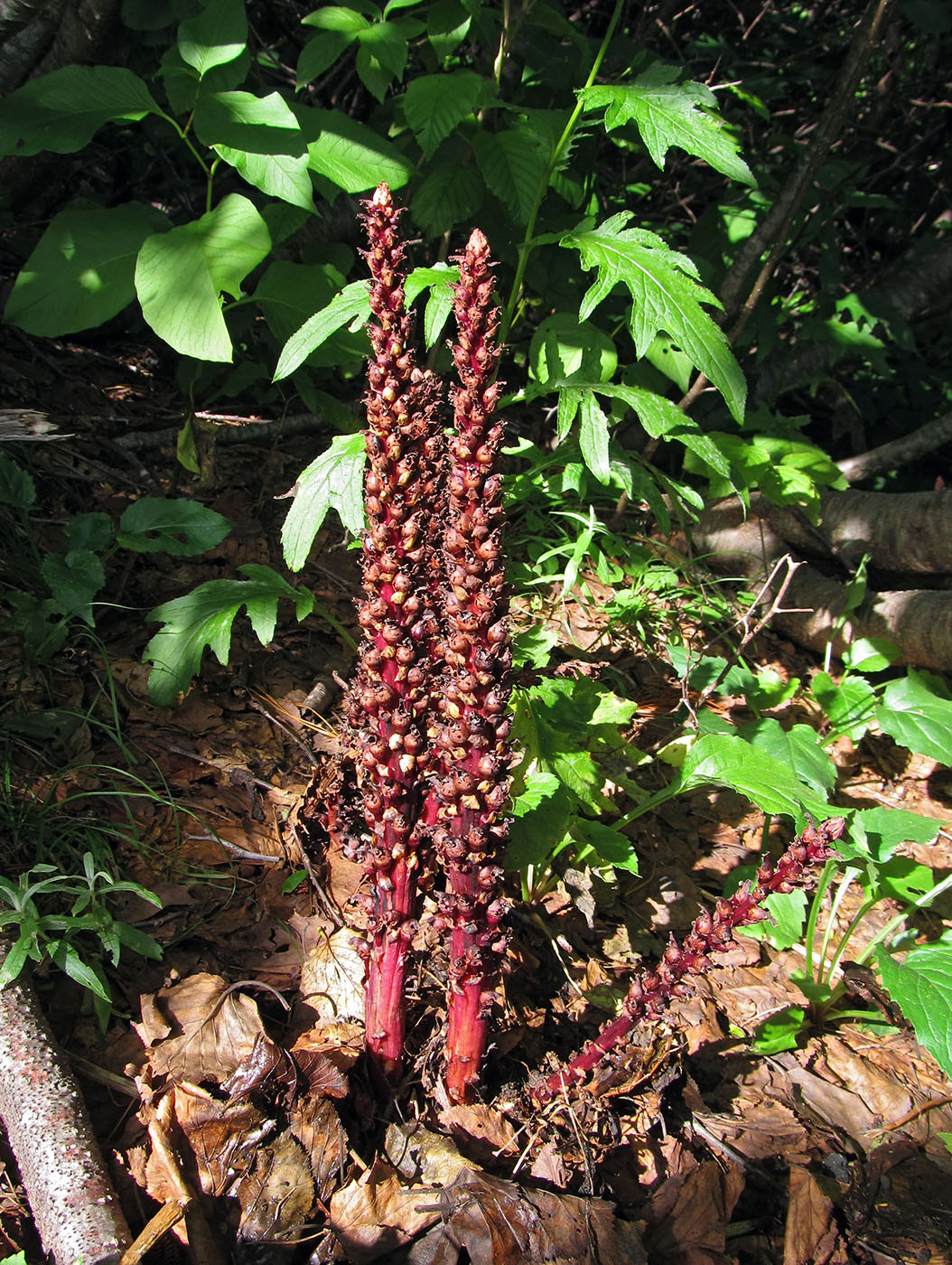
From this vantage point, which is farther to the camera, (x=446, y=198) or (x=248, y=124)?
(x=446, y=198)

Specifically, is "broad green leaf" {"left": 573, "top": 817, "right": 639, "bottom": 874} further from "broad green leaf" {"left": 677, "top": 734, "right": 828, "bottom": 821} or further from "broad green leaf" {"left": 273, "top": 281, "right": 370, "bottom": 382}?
"broad green leaf" {"left": 273, "top": 281, "right": 370, "bottom": 382}

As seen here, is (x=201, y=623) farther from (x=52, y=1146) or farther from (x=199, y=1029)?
(x=52, y=1146)

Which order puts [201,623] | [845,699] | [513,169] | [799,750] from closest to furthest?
[201,623] < [799,750] < [513,169] < [845,699]

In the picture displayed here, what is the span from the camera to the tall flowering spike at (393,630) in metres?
1.36

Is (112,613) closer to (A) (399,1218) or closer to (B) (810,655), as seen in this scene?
(A) (399,1218)

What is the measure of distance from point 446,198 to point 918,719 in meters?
2.24

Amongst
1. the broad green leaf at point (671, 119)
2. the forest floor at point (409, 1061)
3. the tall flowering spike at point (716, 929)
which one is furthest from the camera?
the broad green leaf at point (671, 119)

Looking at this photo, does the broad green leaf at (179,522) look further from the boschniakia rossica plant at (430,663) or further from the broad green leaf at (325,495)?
the boschniakia rossica plant at (430,663)

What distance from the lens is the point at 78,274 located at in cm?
241

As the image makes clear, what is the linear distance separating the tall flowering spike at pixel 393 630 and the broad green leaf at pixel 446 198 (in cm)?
150

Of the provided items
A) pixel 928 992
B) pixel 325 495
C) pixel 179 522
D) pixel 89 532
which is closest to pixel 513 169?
pixel 325 495

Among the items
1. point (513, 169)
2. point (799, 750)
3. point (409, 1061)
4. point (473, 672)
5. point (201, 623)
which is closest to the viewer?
point (473, 672)

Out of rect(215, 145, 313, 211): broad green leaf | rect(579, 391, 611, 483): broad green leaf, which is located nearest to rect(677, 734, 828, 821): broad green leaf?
rect(579, 391, 611, 483): broad green leaf

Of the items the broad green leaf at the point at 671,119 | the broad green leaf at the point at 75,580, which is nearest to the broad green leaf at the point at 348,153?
the broad green leaf at the point at 671,119
